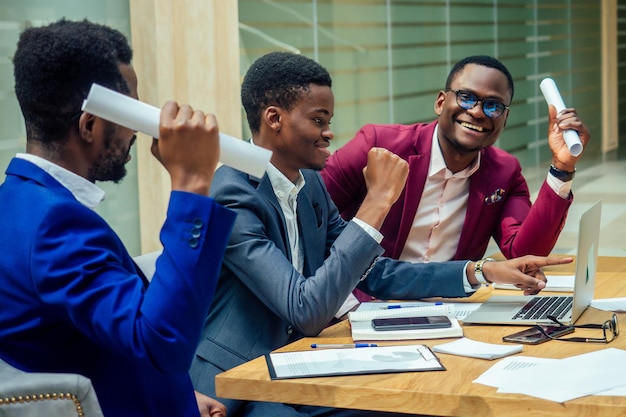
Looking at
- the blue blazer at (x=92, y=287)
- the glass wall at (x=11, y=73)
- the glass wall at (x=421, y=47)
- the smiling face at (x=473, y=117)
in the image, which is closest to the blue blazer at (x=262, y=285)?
the blue blazer at (x=92, y=287)

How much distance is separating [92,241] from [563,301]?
1624 mm

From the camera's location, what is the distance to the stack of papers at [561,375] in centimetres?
194

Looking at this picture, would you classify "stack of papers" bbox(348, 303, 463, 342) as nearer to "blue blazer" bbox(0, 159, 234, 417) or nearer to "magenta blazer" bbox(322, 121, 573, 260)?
"magenta blazer" bbox(322, 121, 573, 260)

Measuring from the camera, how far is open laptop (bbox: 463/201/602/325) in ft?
8.22

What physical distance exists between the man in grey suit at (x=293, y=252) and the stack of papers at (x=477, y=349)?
0.30 m

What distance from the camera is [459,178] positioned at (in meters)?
3.56

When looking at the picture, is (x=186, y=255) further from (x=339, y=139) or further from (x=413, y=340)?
(x=339, y=139)

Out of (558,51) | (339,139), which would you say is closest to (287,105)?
(339,139)

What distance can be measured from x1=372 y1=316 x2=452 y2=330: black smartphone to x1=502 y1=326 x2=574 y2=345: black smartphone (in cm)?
17

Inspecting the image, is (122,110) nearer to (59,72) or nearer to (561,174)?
(59,72)

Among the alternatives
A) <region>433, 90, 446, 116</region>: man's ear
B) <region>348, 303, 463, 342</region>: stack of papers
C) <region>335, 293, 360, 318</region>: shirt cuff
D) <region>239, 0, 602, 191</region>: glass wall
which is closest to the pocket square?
<region>433, 90, 446, 116</region>: man's ear

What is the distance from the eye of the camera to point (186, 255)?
1.49 m

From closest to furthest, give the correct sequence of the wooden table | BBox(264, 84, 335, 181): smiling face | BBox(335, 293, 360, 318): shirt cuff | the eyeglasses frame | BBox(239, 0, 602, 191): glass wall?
the wooden table → the eyeglasses frame → BBox(264, 84, 335, 181): smiling face → BBox(335, 293, 360, 318): shirt cuff → BBox(239, 0, 602, 191): glass wall

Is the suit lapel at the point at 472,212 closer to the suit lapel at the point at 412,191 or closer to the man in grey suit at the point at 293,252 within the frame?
the suit lapel at the point at 412,191
